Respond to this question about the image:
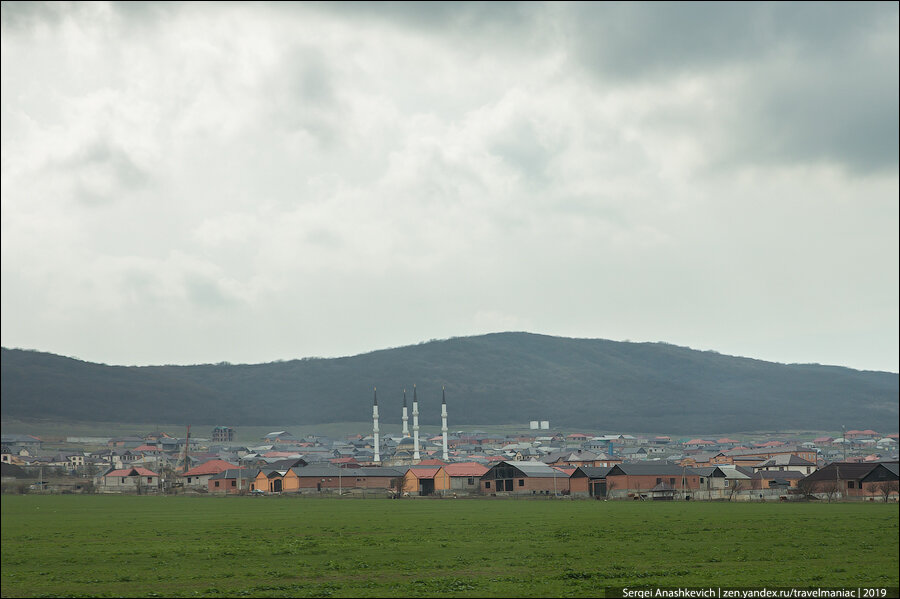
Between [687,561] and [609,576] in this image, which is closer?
[609,576]

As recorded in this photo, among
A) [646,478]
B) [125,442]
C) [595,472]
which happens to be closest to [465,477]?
[595,472]

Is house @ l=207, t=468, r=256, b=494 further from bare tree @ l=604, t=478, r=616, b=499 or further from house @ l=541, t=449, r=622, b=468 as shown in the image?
bare tree @ l=604, t=478, r=616, b=499

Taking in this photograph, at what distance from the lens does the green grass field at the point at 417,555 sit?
2791cm

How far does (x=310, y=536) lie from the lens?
1751 inches

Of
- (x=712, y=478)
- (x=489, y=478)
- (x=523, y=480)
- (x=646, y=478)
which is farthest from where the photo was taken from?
(x=489, y=478)

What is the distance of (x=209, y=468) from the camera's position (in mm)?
124938

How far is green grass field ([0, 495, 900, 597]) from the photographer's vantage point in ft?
91.6

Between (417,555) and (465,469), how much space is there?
95884mm

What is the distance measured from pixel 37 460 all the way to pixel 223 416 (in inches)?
2850

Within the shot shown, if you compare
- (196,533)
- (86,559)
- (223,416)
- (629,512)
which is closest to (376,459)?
(223,416)

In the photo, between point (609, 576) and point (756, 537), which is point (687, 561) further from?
point (756, 537)

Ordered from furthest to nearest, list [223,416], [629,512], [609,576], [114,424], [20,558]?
1. [223,416]
2. [629,512]
3. [114,424]
4. [20,558]
5. [609,576]

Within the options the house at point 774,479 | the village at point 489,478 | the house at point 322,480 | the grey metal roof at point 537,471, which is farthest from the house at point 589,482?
the house at point 322,480

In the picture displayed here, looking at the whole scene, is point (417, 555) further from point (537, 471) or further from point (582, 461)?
point (582, 461)
